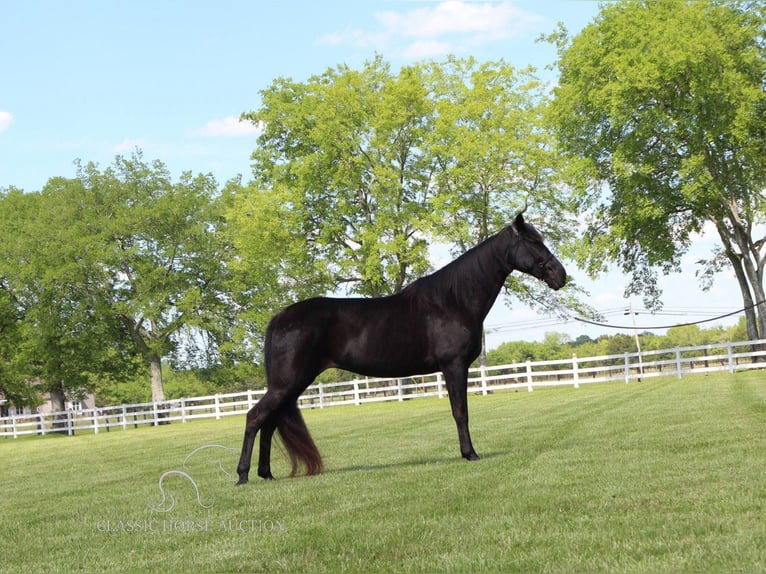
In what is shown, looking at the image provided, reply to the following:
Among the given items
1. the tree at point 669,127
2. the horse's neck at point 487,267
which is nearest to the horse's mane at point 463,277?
the horse's neck at point 487,267

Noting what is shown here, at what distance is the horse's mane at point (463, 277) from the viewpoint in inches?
342

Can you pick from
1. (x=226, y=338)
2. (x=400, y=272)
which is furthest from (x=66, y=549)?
(x=226, y=338)

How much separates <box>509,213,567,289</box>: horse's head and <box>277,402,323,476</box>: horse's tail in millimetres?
2831

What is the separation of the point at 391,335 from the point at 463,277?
106cm

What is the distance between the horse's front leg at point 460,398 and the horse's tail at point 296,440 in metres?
1.52

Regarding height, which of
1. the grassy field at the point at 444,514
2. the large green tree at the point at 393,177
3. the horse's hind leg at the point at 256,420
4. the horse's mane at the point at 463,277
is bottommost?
the grassy field at the point at 444,514

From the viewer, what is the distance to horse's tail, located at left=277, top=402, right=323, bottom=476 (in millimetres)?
8203

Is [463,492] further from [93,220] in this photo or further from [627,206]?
[93,220]

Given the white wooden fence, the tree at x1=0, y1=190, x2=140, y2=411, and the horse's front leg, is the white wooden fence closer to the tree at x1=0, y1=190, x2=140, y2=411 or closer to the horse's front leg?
the tree at x1=0, y1=190, x2=140, y2=411

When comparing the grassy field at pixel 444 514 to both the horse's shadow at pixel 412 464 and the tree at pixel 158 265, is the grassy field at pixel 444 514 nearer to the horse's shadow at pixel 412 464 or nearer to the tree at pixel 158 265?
the horse's shadow at pixel 412 464

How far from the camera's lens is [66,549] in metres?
5.14

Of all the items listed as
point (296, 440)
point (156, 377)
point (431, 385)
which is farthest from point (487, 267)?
point (156, 377)

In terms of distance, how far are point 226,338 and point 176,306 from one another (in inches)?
131

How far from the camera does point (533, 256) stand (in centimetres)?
877
